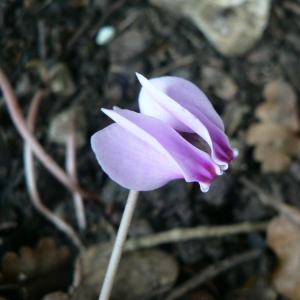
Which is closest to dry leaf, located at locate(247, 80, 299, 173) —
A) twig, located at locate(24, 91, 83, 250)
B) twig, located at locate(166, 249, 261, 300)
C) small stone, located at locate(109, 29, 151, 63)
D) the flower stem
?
twig, located at locate(166, 249, 261, 300)

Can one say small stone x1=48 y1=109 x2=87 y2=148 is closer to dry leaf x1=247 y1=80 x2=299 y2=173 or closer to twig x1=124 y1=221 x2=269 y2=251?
twig x1=124 y1=221 x2=269 y2=251

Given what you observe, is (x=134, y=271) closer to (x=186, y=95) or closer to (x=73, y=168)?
(x=73, y=168)

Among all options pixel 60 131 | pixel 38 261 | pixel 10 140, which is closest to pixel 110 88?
pixel 60 131

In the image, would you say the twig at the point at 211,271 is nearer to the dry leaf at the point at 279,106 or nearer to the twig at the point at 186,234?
the twig at the point at 186,234

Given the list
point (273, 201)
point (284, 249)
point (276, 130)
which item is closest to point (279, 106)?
point (276, 130)

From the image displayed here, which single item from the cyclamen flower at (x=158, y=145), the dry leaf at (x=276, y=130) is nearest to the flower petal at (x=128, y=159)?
the cyclamen flower at (x=158, y=145)

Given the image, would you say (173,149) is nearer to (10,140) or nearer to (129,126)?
(129,126)
